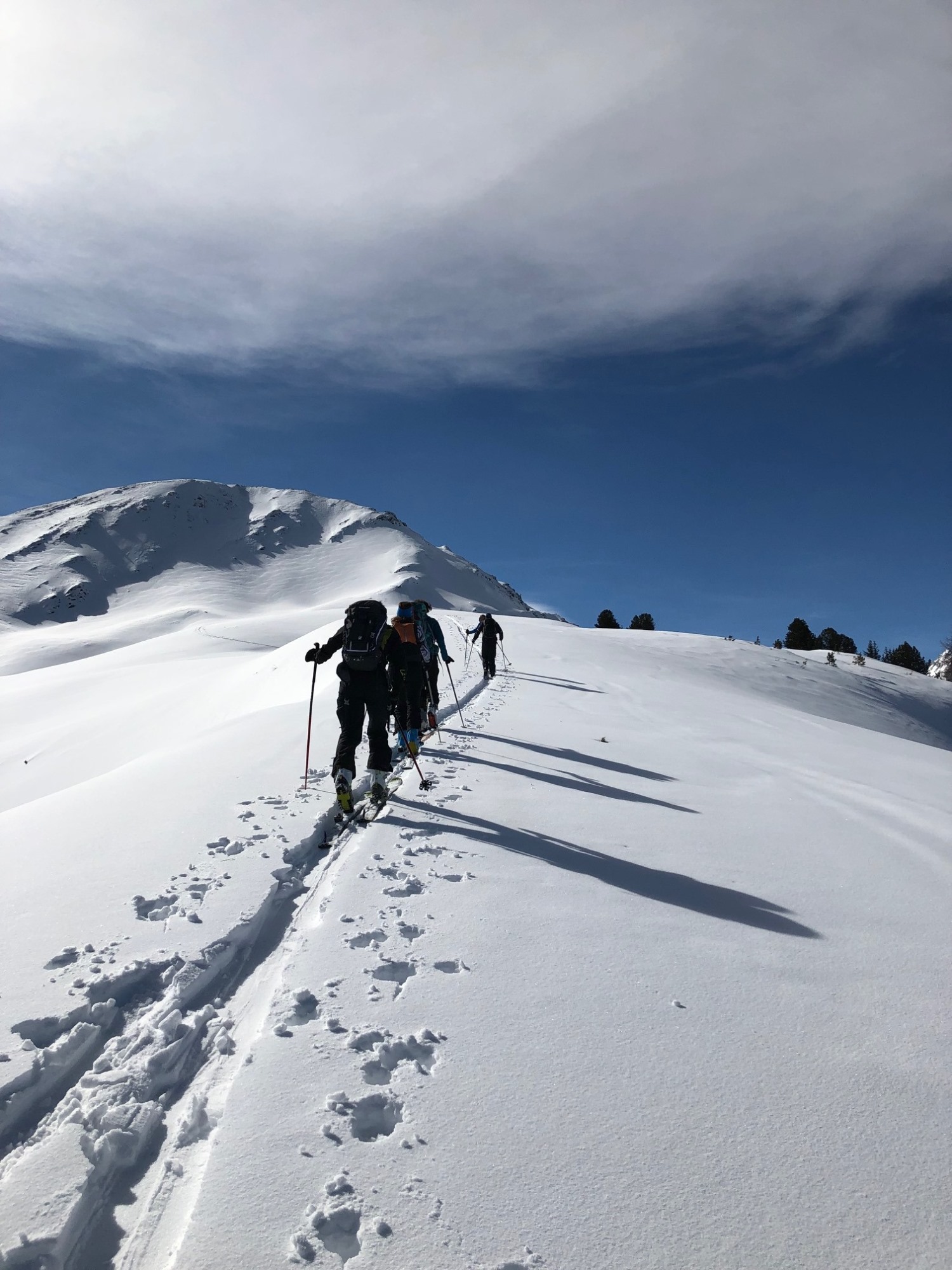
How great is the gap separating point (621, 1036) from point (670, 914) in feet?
4.88

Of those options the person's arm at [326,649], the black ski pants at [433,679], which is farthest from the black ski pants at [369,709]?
the black ski pants at [433,679]

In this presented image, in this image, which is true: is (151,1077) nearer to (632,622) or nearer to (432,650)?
(432,650)

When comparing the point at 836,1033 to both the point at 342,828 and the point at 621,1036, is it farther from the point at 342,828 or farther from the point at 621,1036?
the point at 342,828

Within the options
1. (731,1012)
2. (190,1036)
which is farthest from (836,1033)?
(190,1036)

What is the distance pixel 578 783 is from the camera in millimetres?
8273

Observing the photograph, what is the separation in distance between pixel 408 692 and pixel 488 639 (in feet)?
32.9

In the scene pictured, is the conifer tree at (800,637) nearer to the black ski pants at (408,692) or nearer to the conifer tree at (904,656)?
the conifer tree at (904,656)

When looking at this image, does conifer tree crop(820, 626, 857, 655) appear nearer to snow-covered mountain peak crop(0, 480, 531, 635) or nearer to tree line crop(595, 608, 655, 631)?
tree line crop(595, 608, 655, 631)

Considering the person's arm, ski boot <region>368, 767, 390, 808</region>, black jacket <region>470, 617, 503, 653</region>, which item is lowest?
ski boot <region>368, 767, 390, 808</region>

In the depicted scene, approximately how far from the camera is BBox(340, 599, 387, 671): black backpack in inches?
283

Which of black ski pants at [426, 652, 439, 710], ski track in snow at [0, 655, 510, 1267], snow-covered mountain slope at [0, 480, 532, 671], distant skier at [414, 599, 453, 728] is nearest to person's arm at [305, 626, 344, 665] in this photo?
distant skier at [414, 599, 453, 728]

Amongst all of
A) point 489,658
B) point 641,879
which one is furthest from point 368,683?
point 489,658

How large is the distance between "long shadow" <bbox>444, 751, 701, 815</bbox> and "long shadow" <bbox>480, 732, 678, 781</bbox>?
0.73 m

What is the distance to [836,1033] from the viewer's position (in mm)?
3240
